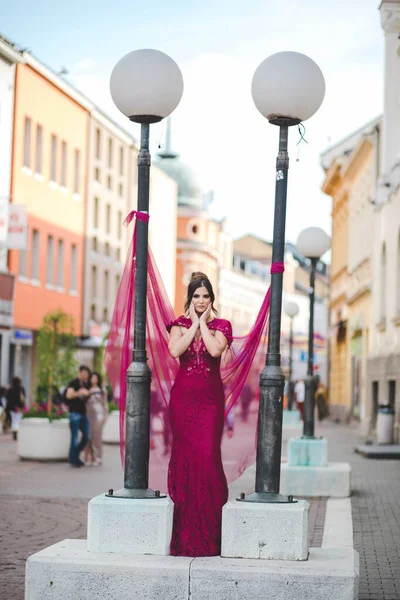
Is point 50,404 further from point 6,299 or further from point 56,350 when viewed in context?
point 6,299

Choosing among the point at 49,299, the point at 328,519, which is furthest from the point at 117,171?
the point at 328,519

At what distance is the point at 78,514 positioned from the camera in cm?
1357

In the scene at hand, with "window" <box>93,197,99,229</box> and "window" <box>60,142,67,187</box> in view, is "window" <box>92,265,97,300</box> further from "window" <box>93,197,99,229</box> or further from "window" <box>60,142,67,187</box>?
"window" <box>60,142,67,187</box>

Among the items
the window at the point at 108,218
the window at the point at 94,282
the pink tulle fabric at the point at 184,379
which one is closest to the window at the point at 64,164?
the window at the point at 94,282

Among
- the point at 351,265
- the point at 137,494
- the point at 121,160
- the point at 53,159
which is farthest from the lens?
the point at 121,160

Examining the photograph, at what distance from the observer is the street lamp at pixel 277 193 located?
7.64 m

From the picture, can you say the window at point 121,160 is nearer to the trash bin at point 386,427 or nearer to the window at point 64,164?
the window at point 64,164

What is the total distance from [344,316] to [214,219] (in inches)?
1918

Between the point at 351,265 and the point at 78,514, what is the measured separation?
4071 centimetres

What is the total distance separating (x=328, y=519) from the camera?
13172mm

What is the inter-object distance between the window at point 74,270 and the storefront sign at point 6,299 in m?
9.97

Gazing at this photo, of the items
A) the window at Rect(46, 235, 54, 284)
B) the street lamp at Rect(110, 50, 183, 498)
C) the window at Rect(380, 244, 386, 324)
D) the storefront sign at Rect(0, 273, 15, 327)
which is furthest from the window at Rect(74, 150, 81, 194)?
the street lamp at Rect(110, 50, 183, 498)

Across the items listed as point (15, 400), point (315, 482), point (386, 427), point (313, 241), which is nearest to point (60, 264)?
point (15, 400)

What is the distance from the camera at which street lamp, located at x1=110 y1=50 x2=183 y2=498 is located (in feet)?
25.3
